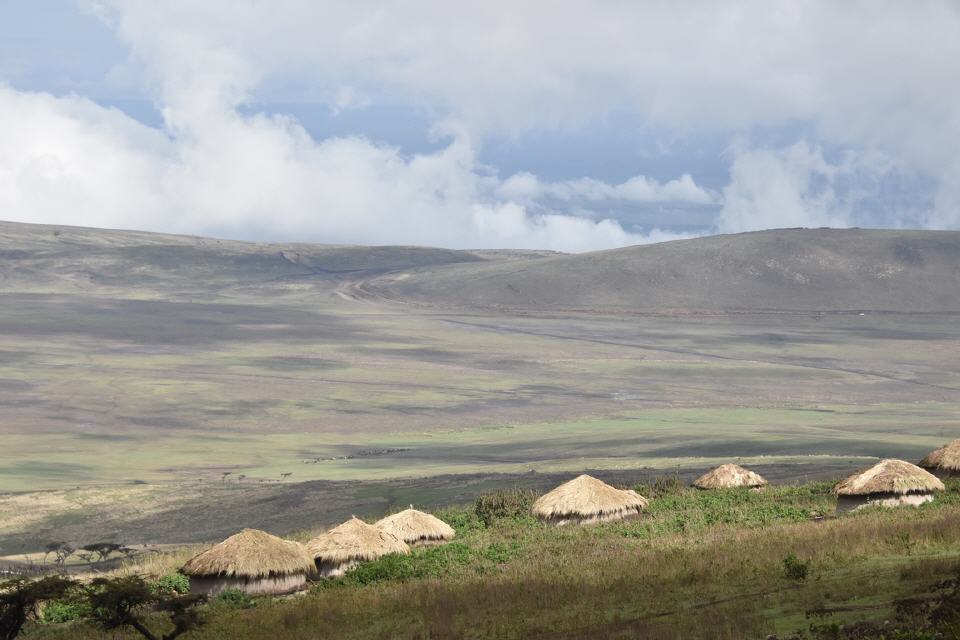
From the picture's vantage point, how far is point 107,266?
198m

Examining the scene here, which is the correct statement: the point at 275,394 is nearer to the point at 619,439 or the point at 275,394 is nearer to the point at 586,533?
the point at 619,439

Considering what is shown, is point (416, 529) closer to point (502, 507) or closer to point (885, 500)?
point (502, 507)

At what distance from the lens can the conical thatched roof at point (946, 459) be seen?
31.8 m

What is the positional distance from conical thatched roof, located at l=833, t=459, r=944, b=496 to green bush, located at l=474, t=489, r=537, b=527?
25.7ft

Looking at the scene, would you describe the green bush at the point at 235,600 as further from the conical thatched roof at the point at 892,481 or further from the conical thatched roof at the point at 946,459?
the conical thatched roof at the point at 946,459

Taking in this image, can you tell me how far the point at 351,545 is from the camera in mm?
26062

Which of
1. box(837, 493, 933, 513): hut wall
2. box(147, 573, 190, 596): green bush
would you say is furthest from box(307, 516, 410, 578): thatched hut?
box(837, 493, 933, 513): hut wall

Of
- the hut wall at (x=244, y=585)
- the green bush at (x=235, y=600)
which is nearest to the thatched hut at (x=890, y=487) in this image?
the hut wall at (x=244, y=585)

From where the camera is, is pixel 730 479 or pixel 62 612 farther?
pixel 730 479

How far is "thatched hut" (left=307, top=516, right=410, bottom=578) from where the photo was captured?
25922 mm

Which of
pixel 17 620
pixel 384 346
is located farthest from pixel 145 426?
pixel 17 620

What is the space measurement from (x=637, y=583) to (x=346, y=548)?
855 cm

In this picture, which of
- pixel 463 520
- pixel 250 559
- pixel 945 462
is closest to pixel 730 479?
pixel 945 462

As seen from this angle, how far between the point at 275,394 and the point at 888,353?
65.5 metres
